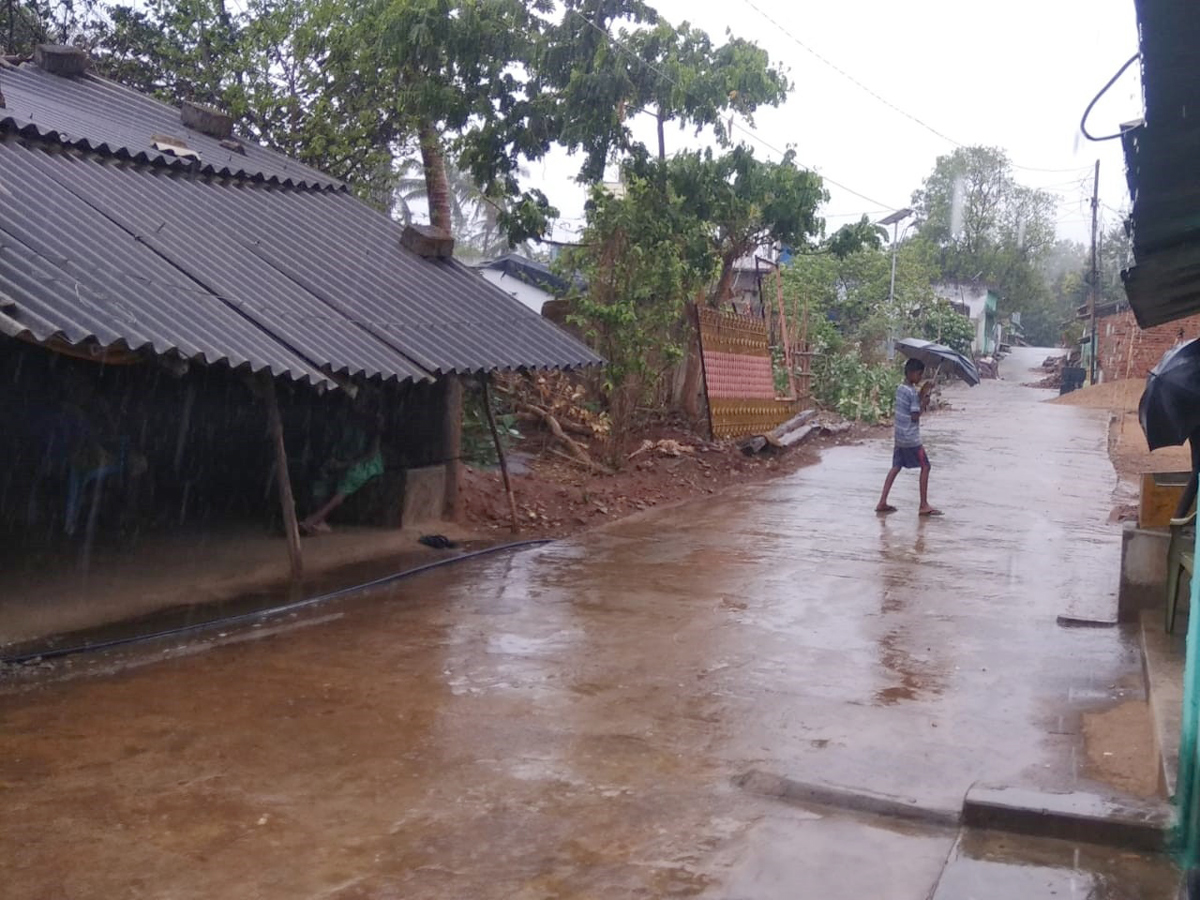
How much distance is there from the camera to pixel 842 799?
4.89m

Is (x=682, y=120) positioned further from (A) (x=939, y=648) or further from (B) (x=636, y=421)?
(A) (x=939, y=648)

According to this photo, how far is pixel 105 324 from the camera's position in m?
6.66

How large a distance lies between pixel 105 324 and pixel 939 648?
523 cm

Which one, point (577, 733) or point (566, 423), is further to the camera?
point (566, 423)

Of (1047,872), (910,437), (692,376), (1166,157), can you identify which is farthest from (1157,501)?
(692,376)

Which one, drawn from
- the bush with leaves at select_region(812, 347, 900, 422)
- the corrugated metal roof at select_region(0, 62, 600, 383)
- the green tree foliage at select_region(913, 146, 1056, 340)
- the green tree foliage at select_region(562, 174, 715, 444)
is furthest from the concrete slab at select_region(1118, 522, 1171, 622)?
the green tree foliage at select_region(913, 146, 1056, 340)

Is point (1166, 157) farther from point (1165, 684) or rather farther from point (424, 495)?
point (424, 495)

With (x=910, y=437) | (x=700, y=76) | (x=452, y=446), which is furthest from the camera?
(x=700, y=76)

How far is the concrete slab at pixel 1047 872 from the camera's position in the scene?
4.06 meters

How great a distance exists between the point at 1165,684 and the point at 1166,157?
2721 millimetres

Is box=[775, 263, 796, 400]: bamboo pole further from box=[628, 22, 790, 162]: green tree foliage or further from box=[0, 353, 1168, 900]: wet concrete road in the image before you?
box=[0, 353, 1168, 900]: wet concrete road

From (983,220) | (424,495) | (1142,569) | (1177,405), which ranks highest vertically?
(983,220)

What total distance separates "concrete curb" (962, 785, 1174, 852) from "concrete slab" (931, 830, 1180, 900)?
0.04 meters

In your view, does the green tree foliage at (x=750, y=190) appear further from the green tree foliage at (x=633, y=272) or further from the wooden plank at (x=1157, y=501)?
the wooden plank at (x=1157, y=501)
